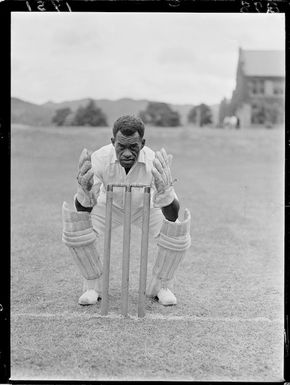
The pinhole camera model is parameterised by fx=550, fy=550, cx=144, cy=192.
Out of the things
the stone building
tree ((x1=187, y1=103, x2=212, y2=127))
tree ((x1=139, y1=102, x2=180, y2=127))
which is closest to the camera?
the stone building

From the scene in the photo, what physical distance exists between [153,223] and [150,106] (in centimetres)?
534


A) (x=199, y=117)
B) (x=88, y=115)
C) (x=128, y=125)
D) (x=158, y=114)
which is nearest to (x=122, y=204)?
(x=128, y=125)

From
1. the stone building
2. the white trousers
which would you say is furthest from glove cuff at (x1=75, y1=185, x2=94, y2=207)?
the stone building

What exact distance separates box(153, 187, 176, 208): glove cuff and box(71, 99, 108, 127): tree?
3.72 metres

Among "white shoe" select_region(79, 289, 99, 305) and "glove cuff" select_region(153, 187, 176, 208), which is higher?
"glove cuff" select_region(153, 187, 176, 208)

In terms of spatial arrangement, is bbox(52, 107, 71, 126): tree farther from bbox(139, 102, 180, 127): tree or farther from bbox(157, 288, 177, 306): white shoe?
bbox(157, 288, 177, 306): white shoe

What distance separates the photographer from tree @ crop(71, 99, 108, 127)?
6570 millimetres

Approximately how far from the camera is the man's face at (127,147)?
2758 mm

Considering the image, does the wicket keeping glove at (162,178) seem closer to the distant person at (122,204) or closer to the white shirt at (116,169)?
the distant person at (122,204)

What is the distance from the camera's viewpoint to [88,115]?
22.3 ft

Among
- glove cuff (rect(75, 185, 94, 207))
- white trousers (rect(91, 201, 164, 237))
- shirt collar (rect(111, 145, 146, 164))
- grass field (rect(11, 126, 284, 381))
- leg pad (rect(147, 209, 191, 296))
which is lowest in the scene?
grass field (rect(11, 126, 284, 381))

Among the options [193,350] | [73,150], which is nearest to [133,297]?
[193,350]

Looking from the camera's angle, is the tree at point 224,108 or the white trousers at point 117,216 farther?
the tree at point 224,108

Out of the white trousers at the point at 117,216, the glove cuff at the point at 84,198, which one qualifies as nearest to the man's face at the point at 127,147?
the glove cuff at the point at 84,198
